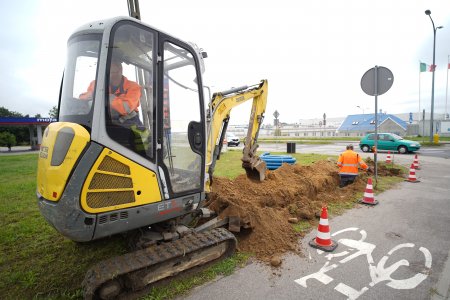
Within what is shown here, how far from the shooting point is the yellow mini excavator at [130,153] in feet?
7.89

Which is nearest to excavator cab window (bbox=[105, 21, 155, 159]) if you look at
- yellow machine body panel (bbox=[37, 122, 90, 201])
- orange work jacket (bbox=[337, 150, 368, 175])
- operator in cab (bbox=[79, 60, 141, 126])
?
operator in cab (bbox=[79, 60, 141, 126])

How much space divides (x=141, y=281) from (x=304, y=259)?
2.16m

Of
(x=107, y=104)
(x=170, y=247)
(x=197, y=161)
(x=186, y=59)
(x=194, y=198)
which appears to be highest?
(x=186, y=59)

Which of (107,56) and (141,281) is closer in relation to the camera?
(107,56)

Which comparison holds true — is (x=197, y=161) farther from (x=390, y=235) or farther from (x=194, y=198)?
(x=390, y=235)

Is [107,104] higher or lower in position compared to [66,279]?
higher

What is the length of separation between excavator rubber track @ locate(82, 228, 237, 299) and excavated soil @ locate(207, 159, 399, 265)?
2.23 ft

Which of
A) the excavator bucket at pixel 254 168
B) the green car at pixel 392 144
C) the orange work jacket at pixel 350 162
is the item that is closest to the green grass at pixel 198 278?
the excavator bucket at pixel 254 168

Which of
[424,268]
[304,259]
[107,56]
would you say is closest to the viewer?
[107,56]

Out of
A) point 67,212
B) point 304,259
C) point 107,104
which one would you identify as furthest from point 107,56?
point 304,259

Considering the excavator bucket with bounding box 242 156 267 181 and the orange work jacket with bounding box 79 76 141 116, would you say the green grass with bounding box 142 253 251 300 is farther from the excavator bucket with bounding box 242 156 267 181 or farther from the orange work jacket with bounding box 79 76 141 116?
the orange work jacket with bounding box 79 76 141 116

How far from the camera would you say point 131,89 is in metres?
2.78

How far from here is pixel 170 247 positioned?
3004 millimetres

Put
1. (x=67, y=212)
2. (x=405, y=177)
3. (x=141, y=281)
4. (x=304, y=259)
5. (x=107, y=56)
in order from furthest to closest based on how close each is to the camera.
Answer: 1. (x=405, y=177)
2. (x=304, y=259)
3. (x=141, y=281)
4. (x=107, y=56)
5. (x=67, y=212)
